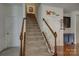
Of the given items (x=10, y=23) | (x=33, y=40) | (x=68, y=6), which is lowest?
(x=33, y=40)

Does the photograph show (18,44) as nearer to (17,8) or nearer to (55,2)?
(17,8)

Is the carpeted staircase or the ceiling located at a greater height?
the ceiling

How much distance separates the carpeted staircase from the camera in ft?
3.76

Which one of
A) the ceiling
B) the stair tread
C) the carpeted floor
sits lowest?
the carpeted floor

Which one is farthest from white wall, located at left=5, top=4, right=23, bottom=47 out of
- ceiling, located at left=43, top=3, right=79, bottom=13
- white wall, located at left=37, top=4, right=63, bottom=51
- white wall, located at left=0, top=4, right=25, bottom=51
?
ceiling, located at left=43, top=3, right=79, bottom=13

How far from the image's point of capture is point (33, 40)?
1146mm

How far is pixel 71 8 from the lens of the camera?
45.1 inches

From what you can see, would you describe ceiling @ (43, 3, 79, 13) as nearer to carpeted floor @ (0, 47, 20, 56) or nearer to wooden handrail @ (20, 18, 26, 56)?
wooden handrail @ (20, 18, 26, 56)

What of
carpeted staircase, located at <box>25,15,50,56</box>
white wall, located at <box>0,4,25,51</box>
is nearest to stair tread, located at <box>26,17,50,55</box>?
carpeted staircase, located at <box>25,15,50,56</box>

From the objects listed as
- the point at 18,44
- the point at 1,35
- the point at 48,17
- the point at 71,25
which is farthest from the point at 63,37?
the point at 1,35

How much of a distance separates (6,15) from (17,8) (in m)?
0.16

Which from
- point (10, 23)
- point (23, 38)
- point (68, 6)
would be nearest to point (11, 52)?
point (23, 38)

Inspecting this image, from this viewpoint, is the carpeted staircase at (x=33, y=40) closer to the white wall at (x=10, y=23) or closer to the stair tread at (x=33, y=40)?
the stair tread at (x=33, y=40)

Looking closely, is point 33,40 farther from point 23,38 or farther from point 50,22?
point 50,22
